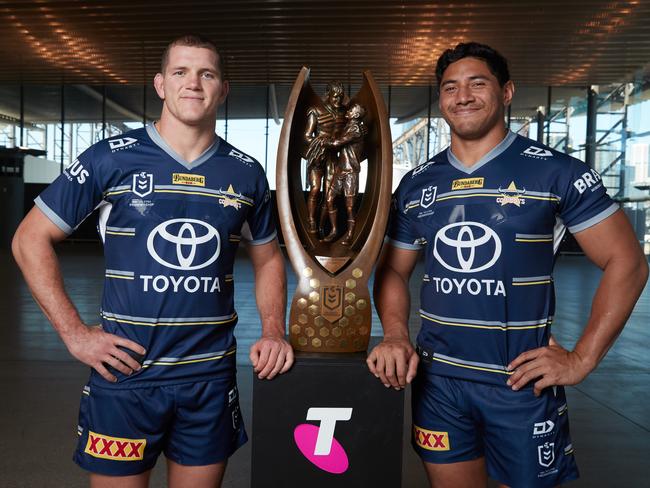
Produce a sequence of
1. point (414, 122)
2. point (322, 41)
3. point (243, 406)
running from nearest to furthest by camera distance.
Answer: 1. point (243, 406)
2. point (322, 41)
3. point (414, 122)

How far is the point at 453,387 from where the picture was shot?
1.70m

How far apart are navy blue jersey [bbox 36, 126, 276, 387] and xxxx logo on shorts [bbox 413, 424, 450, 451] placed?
59 cm

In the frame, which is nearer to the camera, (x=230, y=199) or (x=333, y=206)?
(x=230, y=199)

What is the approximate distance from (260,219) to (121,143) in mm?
457

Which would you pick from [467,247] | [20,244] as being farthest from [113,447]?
[467,247]

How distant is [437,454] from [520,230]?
2.17 ft

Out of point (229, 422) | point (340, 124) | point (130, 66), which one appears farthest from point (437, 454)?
point (130, 66)

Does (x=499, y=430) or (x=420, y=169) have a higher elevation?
(x=420, y=169)

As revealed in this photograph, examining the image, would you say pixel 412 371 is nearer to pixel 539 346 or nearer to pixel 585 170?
pixel 539 346

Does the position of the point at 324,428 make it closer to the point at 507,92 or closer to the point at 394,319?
the point at 394,319

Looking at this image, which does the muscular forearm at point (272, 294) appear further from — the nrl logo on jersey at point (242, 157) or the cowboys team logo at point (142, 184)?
the cowboys team logo at point (142, 184)

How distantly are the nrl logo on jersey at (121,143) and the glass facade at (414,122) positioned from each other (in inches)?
469

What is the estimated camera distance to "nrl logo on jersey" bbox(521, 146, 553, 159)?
170 cm

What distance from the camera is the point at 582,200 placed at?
5.39 feet
